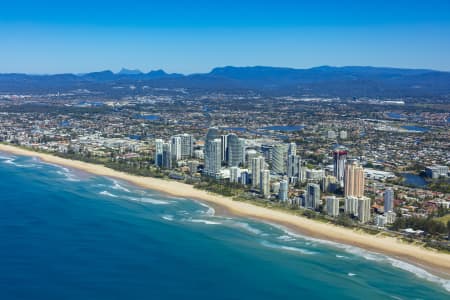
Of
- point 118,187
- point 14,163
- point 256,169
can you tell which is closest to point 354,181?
point 256,169

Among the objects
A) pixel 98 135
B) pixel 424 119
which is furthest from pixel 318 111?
pixel 98 135

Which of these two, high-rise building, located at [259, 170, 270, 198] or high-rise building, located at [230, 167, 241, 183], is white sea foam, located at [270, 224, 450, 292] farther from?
high-rise building, located at [230, 167, 241, 183]

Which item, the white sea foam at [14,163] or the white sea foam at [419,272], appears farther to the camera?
the white sea foam at [14,163]

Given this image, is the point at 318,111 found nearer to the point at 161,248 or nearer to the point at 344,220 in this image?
the point at 344,220

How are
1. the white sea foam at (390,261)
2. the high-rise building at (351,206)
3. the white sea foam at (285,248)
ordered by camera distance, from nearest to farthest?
A: the white sea foam at (390,261)
the white sea foam at (285,248)
the high-rise building at (351,206)

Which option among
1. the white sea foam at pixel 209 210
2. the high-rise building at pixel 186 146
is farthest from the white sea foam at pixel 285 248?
the high-rise building at pixel 186 146

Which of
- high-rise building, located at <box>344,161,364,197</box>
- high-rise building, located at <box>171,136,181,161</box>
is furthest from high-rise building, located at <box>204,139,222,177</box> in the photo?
high-rise building, located at <box>344,161,364,197</box>

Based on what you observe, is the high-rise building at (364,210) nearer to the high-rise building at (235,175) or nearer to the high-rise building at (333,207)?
the high-rise building at (333,207)
